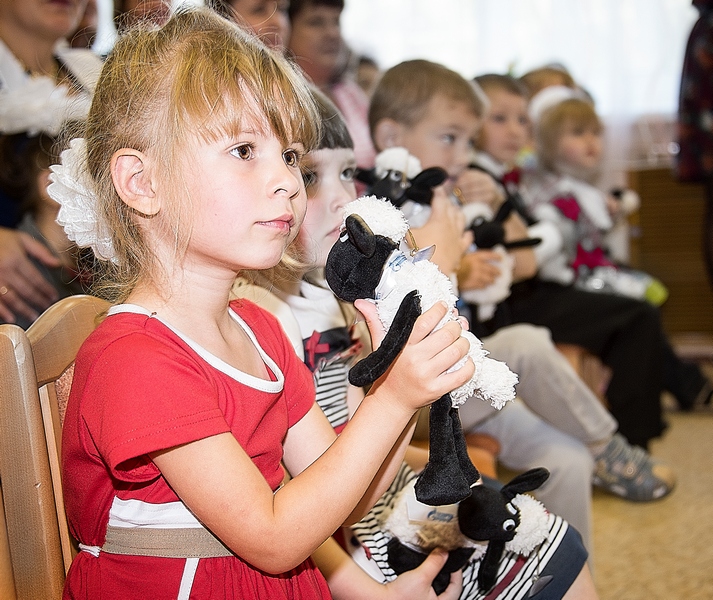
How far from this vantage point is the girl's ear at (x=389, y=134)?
5.03 feet

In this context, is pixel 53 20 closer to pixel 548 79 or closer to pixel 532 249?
pixel 532 249

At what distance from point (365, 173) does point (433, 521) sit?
58 cm

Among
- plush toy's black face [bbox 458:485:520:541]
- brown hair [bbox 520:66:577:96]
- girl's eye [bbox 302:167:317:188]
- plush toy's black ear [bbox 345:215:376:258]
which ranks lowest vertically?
plush toy's black face [bbox 458:485:520:541]

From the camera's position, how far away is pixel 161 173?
2.27ft

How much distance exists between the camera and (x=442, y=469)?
66 cm

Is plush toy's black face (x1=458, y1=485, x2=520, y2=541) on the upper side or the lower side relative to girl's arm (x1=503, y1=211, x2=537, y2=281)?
upper

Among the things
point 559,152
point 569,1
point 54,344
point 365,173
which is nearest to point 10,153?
point 365,173

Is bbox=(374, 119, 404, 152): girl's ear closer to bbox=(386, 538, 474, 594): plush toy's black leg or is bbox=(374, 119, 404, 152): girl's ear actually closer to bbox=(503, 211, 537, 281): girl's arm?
bbox=(503, 211, 537, 281): girl's arm

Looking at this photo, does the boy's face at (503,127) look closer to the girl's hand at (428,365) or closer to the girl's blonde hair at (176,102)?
the girl's blonde hair at (176,102)

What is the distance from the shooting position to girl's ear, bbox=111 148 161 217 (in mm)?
703

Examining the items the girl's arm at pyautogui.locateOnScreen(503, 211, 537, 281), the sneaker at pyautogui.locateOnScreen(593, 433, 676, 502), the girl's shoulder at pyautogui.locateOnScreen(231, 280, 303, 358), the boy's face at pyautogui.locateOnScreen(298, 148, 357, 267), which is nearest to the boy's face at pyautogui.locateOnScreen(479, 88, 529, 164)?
the girl's arm at pyautogui.locateOnScreen(503, 211, 537, 281)

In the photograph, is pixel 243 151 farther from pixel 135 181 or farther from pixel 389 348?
pixel 389 348

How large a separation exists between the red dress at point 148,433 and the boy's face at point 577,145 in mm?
1924

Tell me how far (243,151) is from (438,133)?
906 mm
